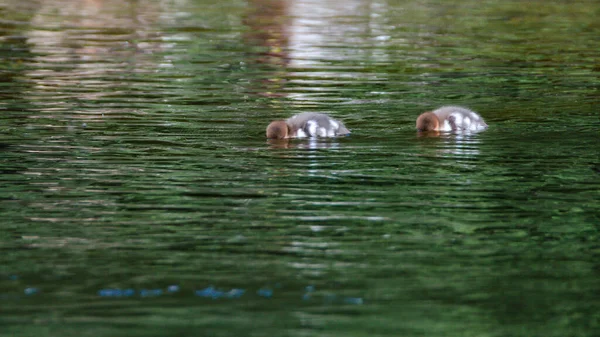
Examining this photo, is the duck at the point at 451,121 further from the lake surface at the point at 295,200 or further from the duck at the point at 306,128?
the duck at the point at 306,128

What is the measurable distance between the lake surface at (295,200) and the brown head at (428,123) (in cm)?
10

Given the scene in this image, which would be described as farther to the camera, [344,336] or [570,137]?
[570,137]

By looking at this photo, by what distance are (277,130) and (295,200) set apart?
2.84 metres

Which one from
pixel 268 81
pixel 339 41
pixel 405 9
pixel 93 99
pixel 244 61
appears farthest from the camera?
pixel 405 9

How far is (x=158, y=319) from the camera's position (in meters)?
6.48

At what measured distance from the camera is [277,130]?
1185 centimetres

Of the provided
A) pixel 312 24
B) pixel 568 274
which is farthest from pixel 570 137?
pixel 312 24

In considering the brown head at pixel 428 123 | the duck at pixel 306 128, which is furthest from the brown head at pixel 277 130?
the brown head at pixel 428 123

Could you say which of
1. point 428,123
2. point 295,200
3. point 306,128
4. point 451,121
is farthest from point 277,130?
point 295,200

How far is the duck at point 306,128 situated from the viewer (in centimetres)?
1188

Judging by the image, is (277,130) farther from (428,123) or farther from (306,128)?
(428,123)

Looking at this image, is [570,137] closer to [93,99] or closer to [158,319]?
[93,99]

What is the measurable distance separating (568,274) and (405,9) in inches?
950

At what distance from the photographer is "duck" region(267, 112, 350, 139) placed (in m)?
11.9
